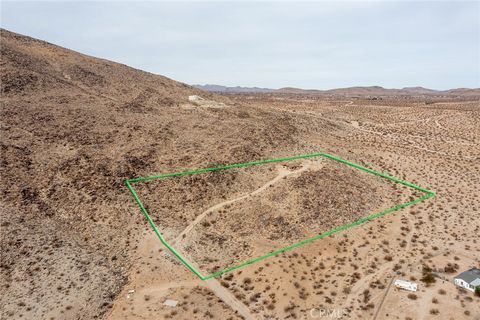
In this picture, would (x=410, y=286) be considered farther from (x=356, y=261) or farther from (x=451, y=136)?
(x=451, y=136)

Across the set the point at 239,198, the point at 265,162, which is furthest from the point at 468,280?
the point at 265,162

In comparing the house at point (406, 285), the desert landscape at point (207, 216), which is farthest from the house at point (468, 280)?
the house at point (406, 285)

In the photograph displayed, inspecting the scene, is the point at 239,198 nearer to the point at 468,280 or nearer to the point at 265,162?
the point at 265,162

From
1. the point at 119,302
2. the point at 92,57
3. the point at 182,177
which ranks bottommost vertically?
the point at 119,302

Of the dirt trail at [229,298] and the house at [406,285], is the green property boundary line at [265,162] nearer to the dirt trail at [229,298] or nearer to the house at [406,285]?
the dirt trail at [229,298]

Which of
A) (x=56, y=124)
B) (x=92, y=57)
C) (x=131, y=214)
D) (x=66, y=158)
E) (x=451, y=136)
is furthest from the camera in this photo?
(x=92, y=57)

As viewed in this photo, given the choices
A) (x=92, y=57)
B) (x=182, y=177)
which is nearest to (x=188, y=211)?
(x=182, y=177)
